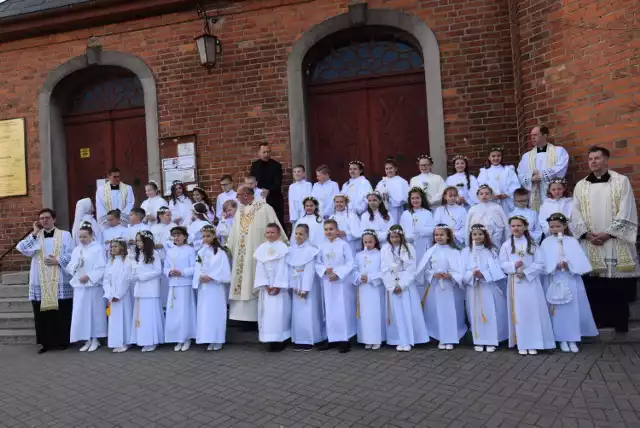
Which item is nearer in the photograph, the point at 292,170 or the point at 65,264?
the point at 65,264

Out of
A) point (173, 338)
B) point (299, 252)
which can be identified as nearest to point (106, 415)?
point (173, 338)

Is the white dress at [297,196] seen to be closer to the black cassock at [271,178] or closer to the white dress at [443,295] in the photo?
the black cassock at [271,178]

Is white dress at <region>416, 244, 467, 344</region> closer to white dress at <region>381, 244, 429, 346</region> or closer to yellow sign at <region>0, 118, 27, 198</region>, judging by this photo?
Answer: white dress at <region>381, 244, 429, 346</region>

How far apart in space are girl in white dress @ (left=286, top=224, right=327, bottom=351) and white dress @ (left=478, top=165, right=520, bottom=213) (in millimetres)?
2759

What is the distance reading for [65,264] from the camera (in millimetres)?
7398

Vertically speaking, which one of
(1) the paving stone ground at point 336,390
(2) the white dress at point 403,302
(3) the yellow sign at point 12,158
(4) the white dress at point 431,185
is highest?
(3) the yellow sign at point 12,158

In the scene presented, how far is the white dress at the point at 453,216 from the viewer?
7.00m

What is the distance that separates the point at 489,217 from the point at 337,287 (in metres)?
2.21

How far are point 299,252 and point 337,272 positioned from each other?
0.59 m

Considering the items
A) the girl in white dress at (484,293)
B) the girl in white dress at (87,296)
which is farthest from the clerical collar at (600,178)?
the girl in white dress at (87,296)

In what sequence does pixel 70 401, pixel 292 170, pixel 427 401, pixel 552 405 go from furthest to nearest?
pixel 292 170 → pixel 70 401 → pixel 427 401 → pixel 552 405

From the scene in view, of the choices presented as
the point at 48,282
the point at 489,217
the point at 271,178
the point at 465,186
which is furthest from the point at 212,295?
the point at 465,186

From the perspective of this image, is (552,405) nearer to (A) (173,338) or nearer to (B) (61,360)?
(A) (173,338)

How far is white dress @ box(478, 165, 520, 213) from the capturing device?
7.09 metres
